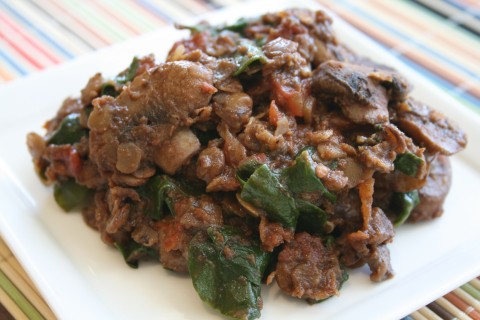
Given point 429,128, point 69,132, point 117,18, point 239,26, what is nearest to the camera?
point 429,128

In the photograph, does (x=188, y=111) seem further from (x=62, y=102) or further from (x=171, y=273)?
(x=62, y=102)

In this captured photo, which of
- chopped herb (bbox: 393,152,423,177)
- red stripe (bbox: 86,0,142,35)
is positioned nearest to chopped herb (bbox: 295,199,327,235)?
chopped herb (bbox: 393,152,423,177)

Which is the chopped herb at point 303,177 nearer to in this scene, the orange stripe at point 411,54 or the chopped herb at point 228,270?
the chopped herb at point 228,270

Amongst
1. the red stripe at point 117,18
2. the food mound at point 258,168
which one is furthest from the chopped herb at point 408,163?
the red stripe at point 117,18

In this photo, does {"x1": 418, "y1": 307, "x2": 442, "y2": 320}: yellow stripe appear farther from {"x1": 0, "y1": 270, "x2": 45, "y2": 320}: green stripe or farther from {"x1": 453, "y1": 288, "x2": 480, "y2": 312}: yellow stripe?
{"x1": 0, "y1": 270, "x2": 45, "y2": 320}: green stripe

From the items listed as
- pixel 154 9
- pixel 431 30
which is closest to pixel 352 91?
pixel 431 30

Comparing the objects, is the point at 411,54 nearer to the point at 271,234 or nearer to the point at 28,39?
the point at 271,234
